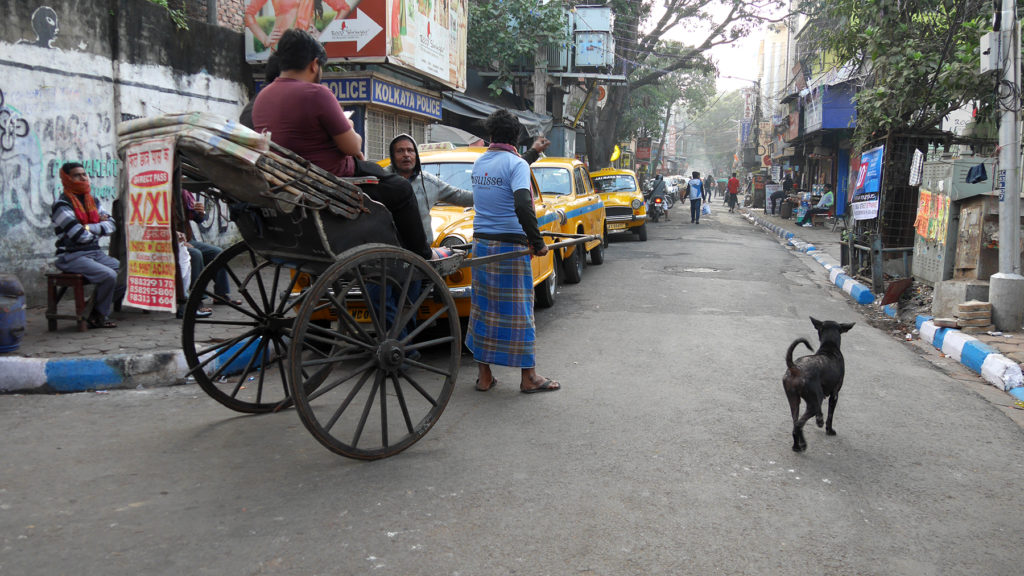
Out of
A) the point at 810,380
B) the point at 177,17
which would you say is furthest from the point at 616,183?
the point at 810,380

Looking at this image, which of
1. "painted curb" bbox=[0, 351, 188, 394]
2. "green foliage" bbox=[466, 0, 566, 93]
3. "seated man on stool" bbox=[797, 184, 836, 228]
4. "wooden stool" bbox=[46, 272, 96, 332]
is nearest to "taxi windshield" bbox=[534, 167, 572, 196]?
"wooden stool" bbox=[46, 272, 96, 332]

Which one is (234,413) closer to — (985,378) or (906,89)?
(985,378)

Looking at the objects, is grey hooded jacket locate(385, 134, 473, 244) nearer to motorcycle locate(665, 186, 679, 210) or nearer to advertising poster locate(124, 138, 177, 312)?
advertising poster locate(124, 138, 177, 312)

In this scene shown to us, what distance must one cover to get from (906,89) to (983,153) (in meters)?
4.73

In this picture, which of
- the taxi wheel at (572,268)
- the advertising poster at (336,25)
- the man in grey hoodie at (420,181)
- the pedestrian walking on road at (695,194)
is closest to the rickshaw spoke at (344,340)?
the man in grey hoodie at (420,181)

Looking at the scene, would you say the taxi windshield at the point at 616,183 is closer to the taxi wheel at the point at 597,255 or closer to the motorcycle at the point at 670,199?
the taxi wheel at the point at 597,255

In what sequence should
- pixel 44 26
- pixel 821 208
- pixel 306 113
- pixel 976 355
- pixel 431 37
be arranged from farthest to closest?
pixel 821 208
pixel 431 37
pixel 44 26
pixel 976 355
pixel 306 113

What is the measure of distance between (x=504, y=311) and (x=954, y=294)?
5344mm

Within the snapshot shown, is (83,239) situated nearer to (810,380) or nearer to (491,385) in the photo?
(491,385)

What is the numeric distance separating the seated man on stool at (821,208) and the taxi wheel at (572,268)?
1736 cm

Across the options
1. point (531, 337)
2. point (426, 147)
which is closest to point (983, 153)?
point (426, 147)

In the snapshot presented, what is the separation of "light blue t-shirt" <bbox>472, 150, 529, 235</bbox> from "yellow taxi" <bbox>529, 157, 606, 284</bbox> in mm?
4316

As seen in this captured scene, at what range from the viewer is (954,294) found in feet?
25.7

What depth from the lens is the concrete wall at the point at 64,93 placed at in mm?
7480
